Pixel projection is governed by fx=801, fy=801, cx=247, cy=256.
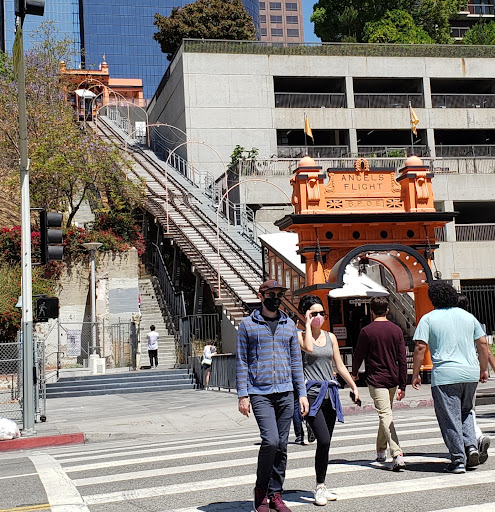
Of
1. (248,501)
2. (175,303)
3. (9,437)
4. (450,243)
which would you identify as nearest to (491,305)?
(450,243)

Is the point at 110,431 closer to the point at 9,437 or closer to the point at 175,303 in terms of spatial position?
the point at 9,437

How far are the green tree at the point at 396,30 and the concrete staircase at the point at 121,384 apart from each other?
36.3 meters

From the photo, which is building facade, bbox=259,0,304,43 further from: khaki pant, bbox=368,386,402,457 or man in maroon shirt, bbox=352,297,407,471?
khaki pant, bbox=368,386,402,457

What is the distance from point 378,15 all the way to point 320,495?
55041 millimetres

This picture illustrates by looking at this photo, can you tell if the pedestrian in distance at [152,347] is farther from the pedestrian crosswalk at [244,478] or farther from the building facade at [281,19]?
the building facade at [281,19]

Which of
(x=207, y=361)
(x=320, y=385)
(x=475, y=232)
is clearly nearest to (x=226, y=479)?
(x=320, y=385)

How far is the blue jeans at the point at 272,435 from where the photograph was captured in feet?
20.9

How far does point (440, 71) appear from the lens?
50031mm

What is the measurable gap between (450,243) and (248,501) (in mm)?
35193

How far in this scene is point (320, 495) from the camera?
22.1 ft

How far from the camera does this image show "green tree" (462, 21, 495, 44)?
56.2 m

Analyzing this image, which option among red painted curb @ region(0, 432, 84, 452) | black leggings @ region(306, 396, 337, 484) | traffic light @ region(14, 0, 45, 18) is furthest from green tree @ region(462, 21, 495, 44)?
black leggings @ region(306, 396, 337, 484)

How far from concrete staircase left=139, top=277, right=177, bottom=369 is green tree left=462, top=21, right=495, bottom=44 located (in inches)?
1254

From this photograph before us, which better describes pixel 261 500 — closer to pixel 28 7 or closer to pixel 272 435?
pixel 272 435
